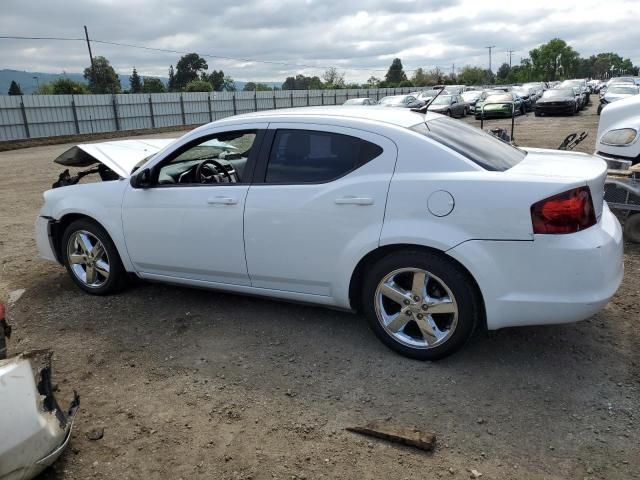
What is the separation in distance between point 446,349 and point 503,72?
155932 millimetres

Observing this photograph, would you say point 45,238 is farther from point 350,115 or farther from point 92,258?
point 350,115

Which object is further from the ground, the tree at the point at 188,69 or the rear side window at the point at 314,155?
the tree at the point at 188,69

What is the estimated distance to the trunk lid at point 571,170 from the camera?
3.24 m

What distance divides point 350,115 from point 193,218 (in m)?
1.43

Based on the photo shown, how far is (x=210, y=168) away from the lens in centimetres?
459

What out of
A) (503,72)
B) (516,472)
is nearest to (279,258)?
(516,472)

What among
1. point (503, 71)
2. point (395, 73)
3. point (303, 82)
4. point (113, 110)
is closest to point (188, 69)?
point (303, 82)

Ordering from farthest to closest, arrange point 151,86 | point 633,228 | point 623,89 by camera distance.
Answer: point 151,86 < point 623,89 < point 633,228

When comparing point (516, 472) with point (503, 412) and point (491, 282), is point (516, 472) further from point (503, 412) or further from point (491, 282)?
point (491, 282)

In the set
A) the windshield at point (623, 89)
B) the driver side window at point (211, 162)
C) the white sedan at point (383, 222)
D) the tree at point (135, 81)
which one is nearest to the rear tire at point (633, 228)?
the white sedan at point (383, 222)

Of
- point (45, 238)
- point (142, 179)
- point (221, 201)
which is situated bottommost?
point (45, 238)

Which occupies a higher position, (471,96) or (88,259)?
(471,96)

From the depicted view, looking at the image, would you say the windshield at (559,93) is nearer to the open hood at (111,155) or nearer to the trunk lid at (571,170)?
the trunk lid at (571,170)

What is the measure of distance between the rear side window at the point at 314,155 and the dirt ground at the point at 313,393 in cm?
120
